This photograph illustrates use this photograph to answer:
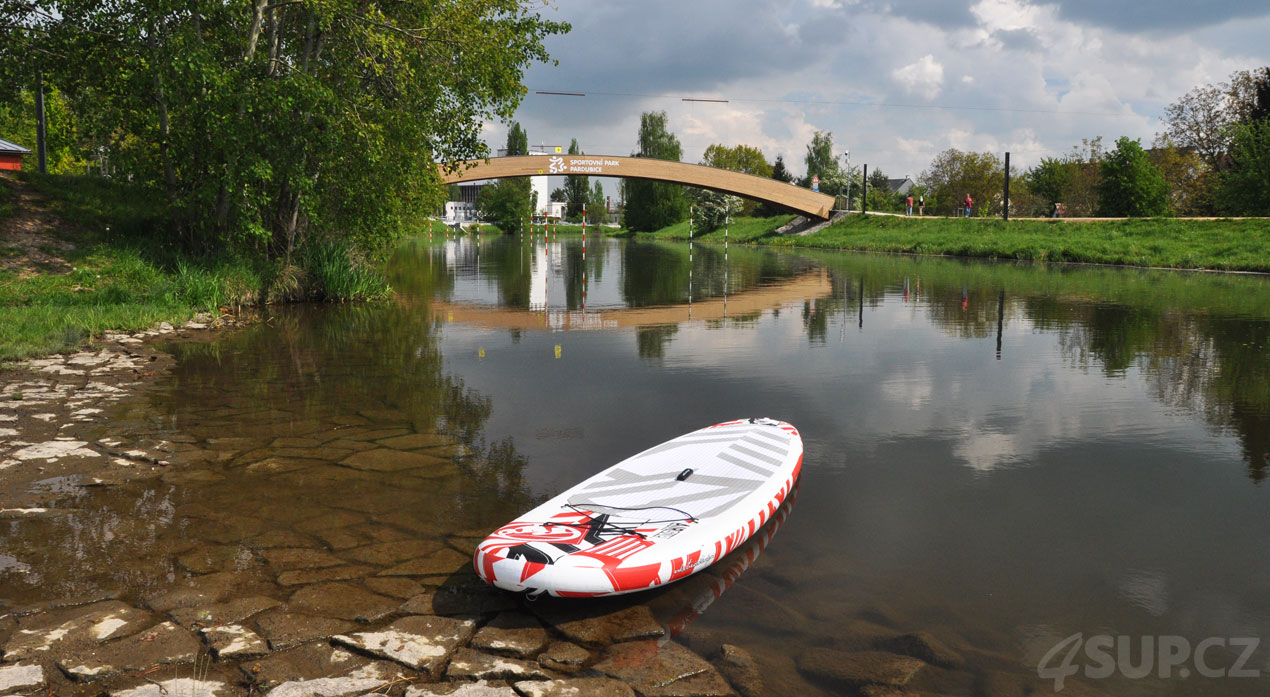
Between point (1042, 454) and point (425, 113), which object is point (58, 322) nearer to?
point (425, 113)

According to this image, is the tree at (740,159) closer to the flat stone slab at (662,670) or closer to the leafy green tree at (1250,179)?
the leafy green tree at (1250,179)

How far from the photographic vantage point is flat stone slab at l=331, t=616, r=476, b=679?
138 inches

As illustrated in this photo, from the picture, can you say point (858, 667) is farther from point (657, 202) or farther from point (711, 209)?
point (657, 202)

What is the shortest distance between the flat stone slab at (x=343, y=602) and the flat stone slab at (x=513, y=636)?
18.9 inches

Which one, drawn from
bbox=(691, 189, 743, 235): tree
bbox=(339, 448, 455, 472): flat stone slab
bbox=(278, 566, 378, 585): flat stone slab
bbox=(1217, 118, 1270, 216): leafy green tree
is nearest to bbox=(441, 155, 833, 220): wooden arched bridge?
bbox=(691, 189, 743, 235): tree

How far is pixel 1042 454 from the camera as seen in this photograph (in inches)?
263

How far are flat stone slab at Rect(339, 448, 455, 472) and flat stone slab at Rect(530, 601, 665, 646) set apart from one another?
2258mm

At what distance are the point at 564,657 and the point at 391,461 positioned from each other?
302cm

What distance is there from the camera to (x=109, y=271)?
13758 millimetres

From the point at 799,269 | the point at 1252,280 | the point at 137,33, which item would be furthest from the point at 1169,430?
the point at 799,269

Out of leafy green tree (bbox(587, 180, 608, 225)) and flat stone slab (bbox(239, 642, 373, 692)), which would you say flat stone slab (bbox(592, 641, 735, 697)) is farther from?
leafy green tree (bbox(587, 180, 608, 225))

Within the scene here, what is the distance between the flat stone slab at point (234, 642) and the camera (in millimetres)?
3498

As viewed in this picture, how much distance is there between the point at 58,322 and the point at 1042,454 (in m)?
10.4

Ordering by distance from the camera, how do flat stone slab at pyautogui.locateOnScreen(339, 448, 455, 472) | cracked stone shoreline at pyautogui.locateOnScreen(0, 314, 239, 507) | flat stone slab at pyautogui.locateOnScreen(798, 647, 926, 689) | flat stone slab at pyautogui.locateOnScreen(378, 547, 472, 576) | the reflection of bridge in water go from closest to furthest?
flat stone slab at pyautogui.locateOnScreen(798, 647, 926, 689)
flat stone slab at pyautogui.locateOnScreen(378, 547, 472, 576)
cracked stone shoreline at pyautogui.locateOnScreen(0, 314, 239, 507)
flat stone slab at pyautogui.locateOnScreen(339, 448, 455, 472)
the reflection of bridge in water
